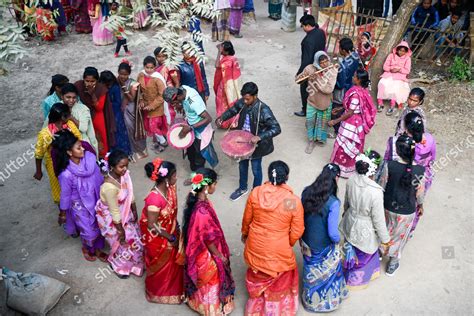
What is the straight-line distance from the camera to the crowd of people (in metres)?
3.81

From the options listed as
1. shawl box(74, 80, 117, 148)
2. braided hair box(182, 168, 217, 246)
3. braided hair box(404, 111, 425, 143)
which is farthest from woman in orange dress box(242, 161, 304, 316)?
shawl box(74, 80, 117, 148)

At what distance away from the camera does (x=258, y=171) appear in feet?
18.3

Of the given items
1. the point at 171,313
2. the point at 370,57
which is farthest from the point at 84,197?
the point at 370,57

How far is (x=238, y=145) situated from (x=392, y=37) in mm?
4222

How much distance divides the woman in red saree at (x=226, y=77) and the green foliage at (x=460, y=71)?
13.8 feet

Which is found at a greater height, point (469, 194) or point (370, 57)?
point (370, 57)

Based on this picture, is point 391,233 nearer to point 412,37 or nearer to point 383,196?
point 383,196

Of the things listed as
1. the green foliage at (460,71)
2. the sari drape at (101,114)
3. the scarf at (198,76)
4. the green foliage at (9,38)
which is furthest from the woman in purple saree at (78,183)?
the green foliage at (460,71)

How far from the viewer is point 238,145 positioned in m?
5.13

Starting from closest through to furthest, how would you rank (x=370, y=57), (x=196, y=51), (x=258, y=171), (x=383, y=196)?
1. (x=196, y=51)
2. (x=383, y=196)
3. (x=258, y=171)
4. (x=370, y=57)

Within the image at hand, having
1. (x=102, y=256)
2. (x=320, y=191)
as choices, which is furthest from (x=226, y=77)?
(x=320, y=191)

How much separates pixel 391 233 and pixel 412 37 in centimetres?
635

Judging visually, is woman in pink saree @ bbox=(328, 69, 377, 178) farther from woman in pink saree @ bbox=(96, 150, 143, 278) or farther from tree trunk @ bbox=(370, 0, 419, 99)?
woman in pink saree @ bbox=(96, 150, 143, 278)

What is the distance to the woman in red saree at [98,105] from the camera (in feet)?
18.1
